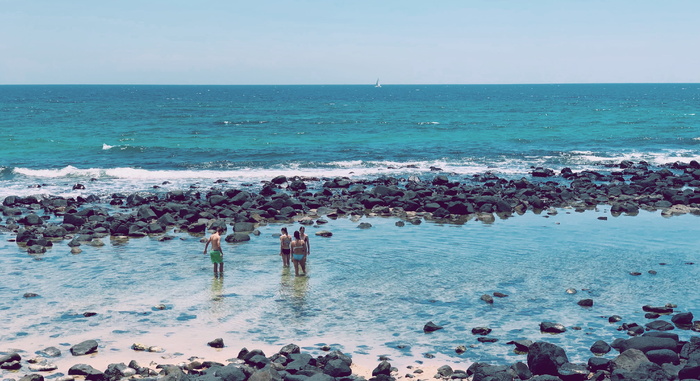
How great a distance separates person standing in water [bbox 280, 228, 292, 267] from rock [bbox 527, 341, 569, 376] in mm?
9940

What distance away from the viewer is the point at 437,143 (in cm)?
6662

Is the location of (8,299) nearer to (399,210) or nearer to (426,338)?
(426,338)

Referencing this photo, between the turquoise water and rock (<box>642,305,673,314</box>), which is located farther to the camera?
the turquoise water

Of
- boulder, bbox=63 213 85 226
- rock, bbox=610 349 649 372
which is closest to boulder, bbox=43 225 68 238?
boulder, bbox=63 213 85 226

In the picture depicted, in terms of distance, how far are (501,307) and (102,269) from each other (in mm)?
12838

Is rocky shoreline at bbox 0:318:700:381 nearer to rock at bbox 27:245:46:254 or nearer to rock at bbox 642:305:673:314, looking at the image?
rock at bbox 642:305:673:314

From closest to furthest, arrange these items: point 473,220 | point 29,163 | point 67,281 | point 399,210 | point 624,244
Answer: point 67,281 < point 624,244 < point 473,220 < point 399,210 < point 29,163

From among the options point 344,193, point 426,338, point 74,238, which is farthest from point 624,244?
point 74,238

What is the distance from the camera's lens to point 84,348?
15375mm

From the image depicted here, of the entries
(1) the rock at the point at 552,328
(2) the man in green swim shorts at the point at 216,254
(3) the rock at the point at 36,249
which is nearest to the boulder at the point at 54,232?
(3) the rock at the point at 36,249

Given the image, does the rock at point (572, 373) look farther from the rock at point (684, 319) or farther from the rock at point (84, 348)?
the rock at point (84, 348)

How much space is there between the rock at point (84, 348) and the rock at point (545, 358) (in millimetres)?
9436

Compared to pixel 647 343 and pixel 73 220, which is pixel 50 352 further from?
pixel 73 220

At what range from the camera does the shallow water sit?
16562 millimetres
